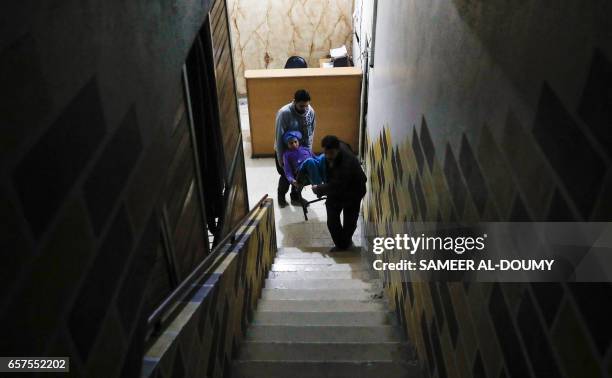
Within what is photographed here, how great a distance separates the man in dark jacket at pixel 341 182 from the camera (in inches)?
158

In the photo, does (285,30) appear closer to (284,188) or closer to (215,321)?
(284,188)

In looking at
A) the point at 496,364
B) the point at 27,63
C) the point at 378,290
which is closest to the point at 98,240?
the point at 27,63

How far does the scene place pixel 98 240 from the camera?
102 cm

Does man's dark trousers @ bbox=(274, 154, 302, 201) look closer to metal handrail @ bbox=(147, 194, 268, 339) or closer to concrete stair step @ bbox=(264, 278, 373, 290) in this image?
concrete stair step @ bbox=(264, 278, 373, 290)

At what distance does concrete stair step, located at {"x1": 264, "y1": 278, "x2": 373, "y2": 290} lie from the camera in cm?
389

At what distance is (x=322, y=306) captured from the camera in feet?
11.0

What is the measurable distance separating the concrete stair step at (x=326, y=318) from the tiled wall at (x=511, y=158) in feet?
1.66

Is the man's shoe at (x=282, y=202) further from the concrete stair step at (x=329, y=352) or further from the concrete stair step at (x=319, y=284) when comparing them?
the concrete stair step at (x=329, y=352)

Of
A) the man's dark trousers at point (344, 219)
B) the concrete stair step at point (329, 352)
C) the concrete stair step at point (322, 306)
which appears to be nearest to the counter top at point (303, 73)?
the man's dark trousers at point (344, 219)

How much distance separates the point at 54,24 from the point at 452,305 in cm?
164

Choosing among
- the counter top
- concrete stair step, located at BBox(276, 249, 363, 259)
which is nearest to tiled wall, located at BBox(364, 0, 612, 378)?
concrete stair step, located at BBox(276, 249, 363, 259)

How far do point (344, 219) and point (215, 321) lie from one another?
2604 millimetres

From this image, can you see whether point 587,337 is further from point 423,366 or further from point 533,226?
point 423,366

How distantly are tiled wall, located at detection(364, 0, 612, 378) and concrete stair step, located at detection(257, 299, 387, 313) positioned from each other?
755 mm
